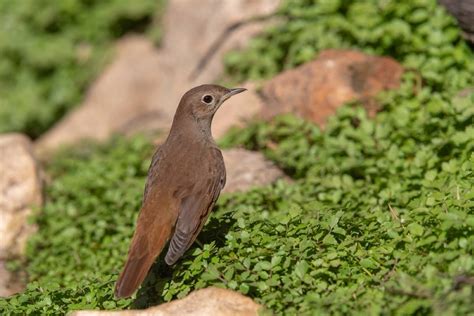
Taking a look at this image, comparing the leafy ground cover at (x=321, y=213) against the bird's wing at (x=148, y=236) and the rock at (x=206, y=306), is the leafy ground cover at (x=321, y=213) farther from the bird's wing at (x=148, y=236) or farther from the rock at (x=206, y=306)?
the bird's wing at (x=148, y=236)

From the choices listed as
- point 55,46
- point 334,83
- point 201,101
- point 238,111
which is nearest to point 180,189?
point 201,101

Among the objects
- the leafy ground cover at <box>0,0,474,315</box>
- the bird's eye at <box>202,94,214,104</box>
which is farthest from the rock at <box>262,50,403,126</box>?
the bird's eye at <box>202,94,214,104</box>

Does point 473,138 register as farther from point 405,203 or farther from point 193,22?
point 193,22

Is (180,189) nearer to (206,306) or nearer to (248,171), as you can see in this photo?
(206,306)

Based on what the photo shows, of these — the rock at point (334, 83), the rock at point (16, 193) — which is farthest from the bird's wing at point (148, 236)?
the rock at point (334, 83)

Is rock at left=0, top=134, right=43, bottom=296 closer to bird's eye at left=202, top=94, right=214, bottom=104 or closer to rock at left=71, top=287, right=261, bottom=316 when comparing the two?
bird's eye at left=202, top=94, right=214, bottom=104
